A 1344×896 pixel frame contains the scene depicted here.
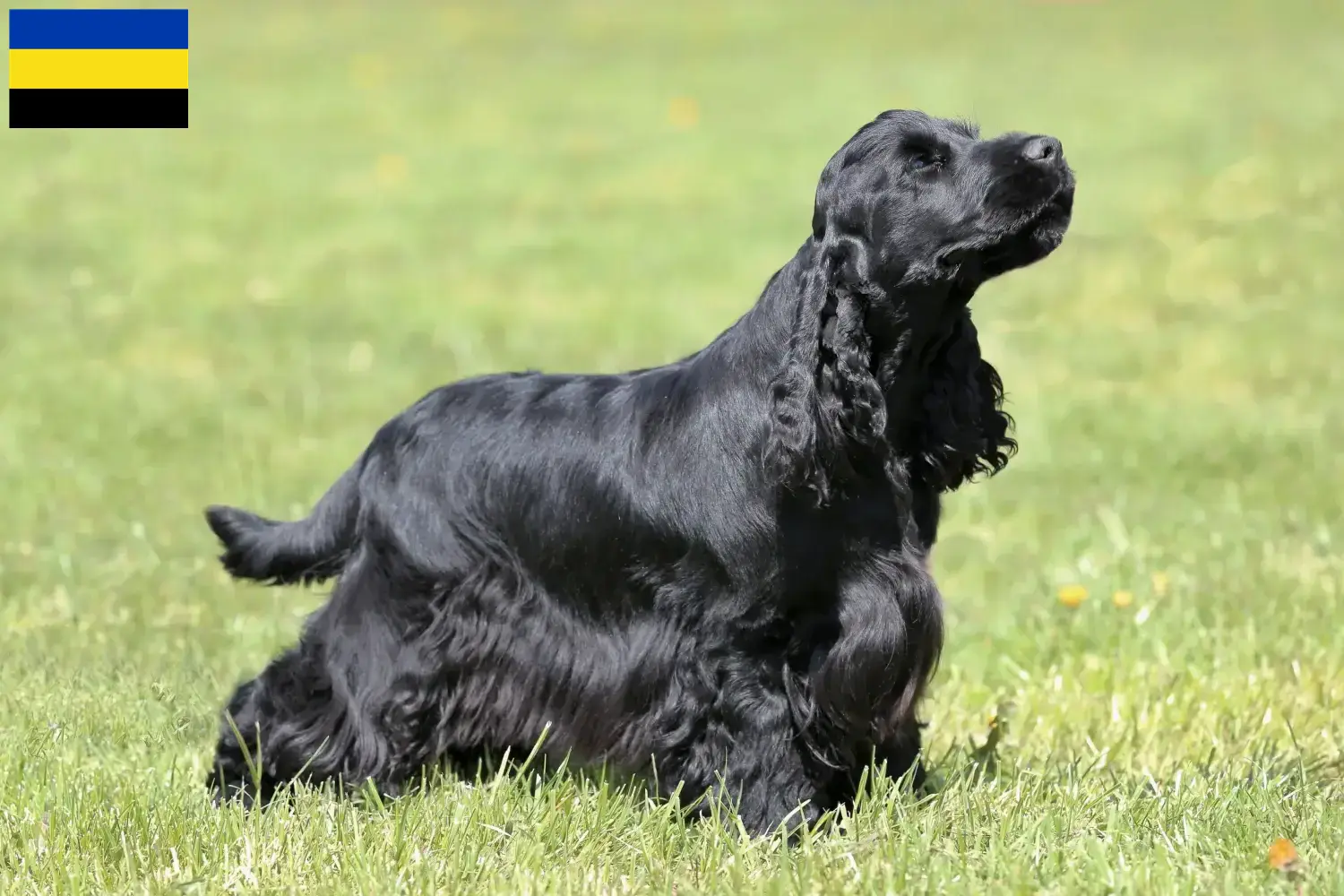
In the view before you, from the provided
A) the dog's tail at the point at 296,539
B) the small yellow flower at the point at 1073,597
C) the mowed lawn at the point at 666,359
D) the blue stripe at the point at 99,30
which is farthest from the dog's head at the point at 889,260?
the blue stripe at the point at 99,30

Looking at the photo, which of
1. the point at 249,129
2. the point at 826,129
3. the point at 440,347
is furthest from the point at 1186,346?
the point at 249,129

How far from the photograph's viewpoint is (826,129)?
14.5 metres

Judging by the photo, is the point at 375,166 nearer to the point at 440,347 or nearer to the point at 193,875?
the point at 440,347

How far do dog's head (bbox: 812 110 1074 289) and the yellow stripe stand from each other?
9141 mm

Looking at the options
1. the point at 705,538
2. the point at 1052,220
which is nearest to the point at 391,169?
the point at 705,538

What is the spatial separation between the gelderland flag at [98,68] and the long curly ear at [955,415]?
8935mm

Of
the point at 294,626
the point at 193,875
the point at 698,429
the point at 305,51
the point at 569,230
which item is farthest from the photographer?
the point at 305,51

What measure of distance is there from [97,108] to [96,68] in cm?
385

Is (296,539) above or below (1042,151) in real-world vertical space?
below

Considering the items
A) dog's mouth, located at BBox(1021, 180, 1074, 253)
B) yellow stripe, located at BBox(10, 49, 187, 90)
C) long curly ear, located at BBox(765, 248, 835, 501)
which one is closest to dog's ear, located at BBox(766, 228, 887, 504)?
long curly ear, located at BBox(765, 248, 835, 501)

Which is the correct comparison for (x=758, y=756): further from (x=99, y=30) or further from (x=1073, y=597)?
(x=99, y=30)

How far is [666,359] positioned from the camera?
978 cm

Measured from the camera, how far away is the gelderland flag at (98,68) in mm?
11508

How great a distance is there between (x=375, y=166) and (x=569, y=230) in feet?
7.93
